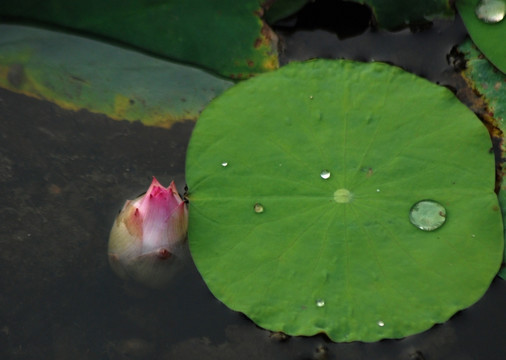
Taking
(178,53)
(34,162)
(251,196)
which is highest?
(178,53)

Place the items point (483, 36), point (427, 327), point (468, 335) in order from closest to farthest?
point (427, 327), point (468, 335), point (483, 36)

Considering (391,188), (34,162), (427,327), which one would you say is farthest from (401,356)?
(34,162)

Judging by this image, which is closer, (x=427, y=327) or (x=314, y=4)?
(x=427, y=327)

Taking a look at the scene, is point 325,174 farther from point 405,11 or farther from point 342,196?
point 405,11

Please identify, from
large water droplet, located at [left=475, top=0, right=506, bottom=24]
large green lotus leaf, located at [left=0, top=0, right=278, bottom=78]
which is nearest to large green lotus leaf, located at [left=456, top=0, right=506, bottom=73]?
large water droplet, located at [left=475, top=0, right=506, bottom=24]

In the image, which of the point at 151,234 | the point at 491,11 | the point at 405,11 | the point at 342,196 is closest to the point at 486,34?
the point at 491,11

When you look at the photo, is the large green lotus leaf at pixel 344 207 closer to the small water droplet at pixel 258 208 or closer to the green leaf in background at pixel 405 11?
the small water droplet at pixel 258 208

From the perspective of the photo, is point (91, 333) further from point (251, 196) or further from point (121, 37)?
point (121, 37)
